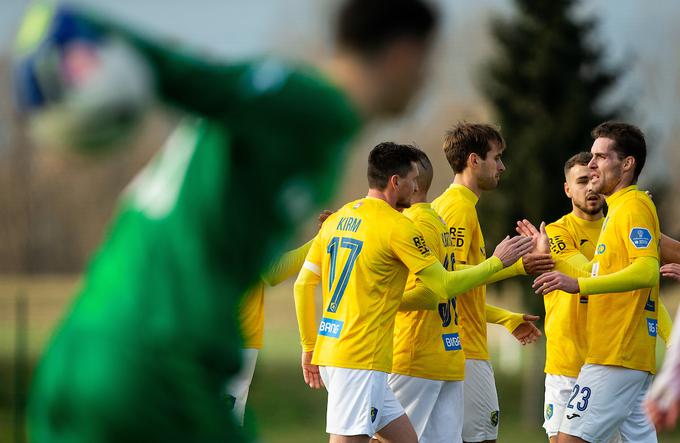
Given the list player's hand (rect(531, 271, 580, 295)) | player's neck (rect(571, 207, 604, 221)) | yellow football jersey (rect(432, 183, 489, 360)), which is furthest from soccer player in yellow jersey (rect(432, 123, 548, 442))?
player's hand (rect(531, 271, 580, 295))

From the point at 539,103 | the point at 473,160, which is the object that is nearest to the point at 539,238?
the point at 473,160

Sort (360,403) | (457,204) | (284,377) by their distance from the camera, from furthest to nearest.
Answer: (284,377) < (457,204) < (360,403)

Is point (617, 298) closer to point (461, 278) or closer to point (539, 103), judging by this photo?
point (461, 278)

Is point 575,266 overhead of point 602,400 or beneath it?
overhead

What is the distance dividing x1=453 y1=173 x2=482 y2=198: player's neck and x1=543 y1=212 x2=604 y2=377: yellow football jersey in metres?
0.60

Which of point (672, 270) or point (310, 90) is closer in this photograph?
point (310, 90)

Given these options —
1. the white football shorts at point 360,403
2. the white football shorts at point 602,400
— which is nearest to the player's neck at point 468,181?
the white football shorts at point 602,400

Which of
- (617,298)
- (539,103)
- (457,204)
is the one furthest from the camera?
(539,103)

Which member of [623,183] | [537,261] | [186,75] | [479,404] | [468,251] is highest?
[623,183]

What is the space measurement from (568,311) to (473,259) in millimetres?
749

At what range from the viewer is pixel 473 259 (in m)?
7.80

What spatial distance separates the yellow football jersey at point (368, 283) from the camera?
22.2ft

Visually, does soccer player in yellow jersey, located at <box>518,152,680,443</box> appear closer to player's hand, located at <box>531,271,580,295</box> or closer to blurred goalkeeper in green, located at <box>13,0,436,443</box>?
player's hand, located at <box>531,271,580,295</box>

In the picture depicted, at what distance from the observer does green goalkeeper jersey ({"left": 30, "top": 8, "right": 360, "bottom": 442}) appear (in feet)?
8.96
